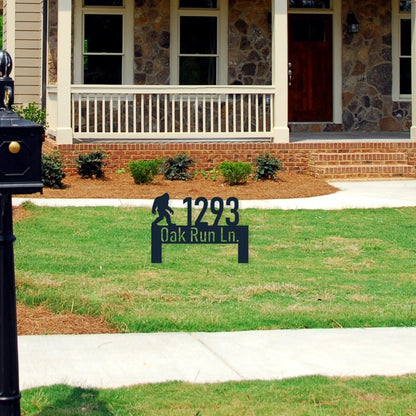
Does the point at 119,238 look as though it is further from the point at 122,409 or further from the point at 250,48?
the point at 250,48

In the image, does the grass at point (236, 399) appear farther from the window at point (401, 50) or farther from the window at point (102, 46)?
the window at point (401, 50)

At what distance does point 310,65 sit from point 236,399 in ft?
51.3

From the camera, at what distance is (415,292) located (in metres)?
7.74

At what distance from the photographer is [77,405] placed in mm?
4594

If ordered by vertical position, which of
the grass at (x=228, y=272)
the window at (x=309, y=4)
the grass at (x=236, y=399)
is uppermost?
the window at (x=309, y=4)

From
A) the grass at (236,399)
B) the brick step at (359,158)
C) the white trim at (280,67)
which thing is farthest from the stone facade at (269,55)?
the grass at (236,399)

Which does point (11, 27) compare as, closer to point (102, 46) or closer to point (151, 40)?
point (102, 46)

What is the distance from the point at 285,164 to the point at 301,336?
10134 mm

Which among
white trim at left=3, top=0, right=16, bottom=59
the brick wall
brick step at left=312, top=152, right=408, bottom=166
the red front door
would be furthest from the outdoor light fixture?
white trim at left=3, top=0, right=16, bottom=59

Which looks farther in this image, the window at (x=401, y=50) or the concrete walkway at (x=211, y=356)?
the window at (x=401, y=50)

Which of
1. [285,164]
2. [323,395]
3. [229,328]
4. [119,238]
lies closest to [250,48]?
[285,164]

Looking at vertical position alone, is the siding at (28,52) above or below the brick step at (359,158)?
above

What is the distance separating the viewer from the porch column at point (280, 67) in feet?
53.3

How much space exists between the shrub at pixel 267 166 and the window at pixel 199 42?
13.5 ft
